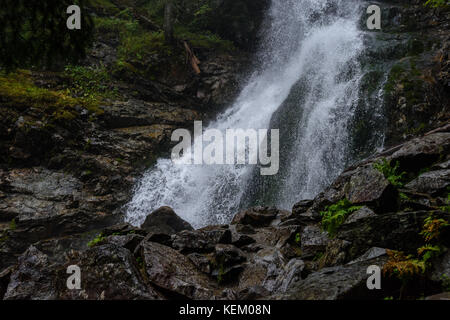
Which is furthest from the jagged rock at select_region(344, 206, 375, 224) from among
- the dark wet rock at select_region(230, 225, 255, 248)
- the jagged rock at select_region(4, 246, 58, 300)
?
the jagged rock at select_region(4, 246, 58, 300)

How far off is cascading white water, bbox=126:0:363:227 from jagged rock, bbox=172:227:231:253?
477 centimetres

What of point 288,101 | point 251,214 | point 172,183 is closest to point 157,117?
point 172,183

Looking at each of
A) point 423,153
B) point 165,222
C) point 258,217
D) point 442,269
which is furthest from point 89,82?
point 442,269

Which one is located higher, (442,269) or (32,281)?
(442,269)

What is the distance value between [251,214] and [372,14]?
46.8 ft

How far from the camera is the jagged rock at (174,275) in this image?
13.0 feet

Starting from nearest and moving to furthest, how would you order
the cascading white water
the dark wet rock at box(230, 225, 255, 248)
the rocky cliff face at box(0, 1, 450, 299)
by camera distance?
the rocky cliff face at box(0, 1, 450, 299) → the dark wet rock at box(230, 225, 255, 248) → the cascading white water

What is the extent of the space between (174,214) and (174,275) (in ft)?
17.1

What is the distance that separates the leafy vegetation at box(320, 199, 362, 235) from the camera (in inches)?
199

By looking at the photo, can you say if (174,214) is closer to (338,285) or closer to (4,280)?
(4,280)

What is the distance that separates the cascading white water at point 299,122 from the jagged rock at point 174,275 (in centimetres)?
613

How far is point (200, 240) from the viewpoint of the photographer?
5801 millimetres

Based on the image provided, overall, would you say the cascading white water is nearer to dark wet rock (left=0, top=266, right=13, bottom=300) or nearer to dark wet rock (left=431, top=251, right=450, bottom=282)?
dark wet rock (left=0, top=266, right=13, bottom=300)
